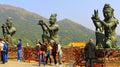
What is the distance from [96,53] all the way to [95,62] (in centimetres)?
52

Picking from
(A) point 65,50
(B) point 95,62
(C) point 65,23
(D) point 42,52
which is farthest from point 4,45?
(C) point 65,23

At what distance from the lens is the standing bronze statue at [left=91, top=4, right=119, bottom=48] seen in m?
21.1

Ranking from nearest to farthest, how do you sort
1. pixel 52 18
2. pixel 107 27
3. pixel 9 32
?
1. pixel 107 27
2. pixel 52 18
3. pixel 9 32

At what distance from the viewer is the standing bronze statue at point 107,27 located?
2111cm

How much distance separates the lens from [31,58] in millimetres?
27422

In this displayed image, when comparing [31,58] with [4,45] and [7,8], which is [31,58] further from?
[7,8]

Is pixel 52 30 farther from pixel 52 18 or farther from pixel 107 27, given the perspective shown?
pixel 107 27

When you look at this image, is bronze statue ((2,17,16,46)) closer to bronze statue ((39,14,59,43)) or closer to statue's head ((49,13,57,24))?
Result: bronze statue ((39,14,59,43))

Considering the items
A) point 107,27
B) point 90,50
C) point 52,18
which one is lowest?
point 90,50

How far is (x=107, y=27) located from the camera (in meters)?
21.2

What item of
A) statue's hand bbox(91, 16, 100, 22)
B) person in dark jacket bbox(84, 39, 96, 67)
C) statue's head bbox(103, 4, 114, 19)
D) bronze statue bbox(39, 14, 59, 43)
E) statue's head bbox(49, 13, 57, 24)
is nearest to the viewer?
person in dark jacket bbox(84, 39, 96, 67)

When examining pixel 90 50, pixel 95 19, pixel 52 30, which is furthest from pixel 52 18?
pixel 90 50

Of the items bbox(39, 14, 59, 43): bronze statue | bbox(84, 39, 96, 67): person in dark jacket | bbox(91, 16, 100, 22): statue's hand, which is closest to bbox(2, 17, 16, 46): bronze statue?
bbox(39, 14, 59, 43): bronze statue

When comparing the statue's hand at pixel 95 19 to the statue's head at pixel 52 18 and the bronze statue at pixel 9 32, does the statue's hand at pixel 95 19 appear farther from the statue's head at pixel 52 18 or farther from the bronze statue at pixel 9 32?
the bronze statue at pixel 9 32
